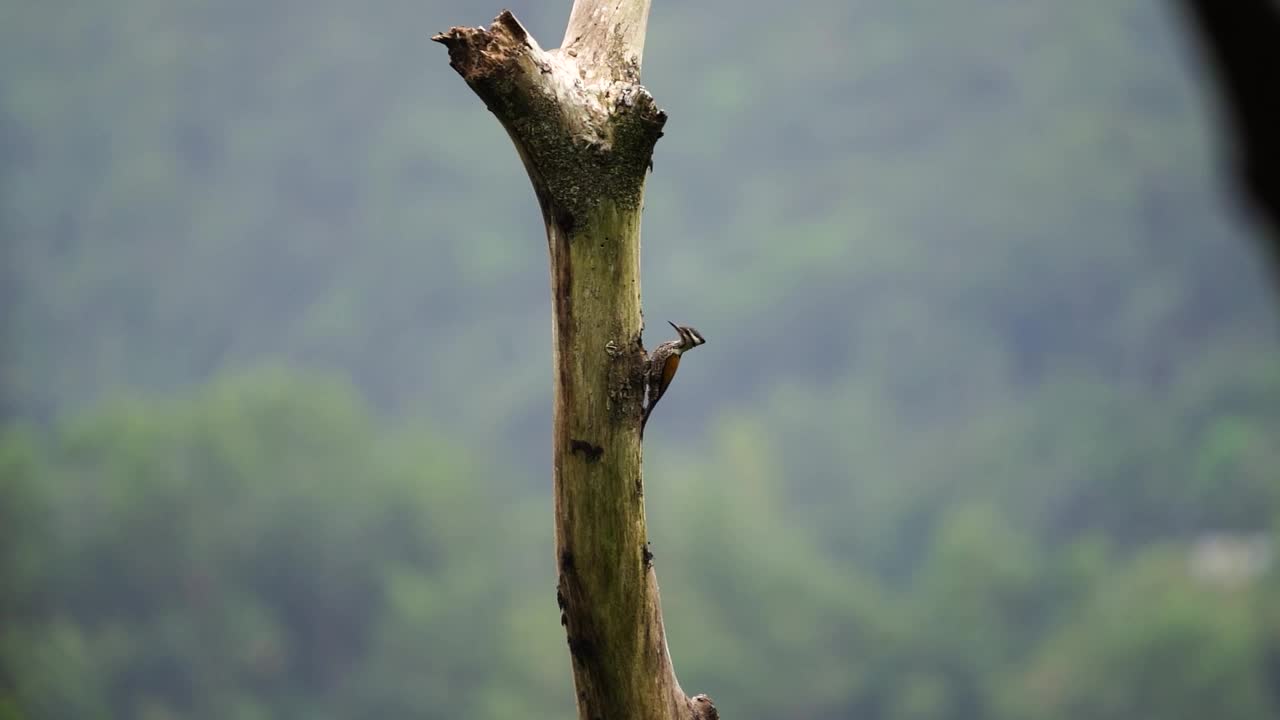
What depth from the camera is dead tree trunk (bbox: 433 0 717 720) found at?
4.16m

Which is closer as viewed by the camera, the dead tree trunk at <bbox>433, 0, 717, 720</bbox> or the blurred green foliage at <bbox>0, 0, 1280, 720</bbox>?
the dead tree trunk at <bbox>433, 0, 717, 720</bbox>

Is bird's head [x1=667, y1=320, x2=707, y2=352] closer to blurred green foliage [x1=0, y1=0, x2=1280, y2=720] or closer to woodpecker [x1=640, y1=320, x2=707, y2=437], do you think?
woodpecker [x1=640, y1=320, x2=707, y2=437]

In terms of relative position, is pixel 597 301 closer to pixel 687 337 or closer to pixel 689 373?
pixel 687 337

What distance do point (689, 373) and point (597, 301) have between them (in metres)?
77.9

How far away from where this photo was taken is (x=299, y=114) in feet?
330

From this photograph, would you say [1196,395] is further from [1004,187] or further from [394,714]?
[394,714]

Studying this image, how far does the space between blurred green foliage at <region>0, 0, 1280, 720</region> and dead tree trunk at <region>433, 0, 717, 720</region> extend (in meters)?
46.7

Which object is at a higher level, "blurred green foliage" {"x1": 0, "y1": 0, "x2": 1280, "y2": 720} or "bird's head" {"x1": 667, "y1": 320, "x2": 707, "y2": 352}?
"blurred green foliage" {"x1": 0, "y1": 0, "x2": 1280, "y2": 720}

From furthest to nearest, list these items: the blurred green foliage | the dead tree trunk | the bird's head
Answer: the blurred green foliage, the bird's head, the dead tree trunk

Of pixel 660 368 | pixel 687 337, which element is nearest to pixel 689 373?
pixel 687 337

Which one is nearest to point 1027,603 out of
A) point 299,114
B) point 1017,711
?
point 1017,711

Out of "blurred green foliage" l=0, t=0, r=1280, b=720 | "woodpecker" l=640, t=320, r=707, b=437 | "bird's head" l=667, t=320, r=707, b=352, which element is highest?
"blurred green foliage" l=0, t=0, r=1280, b=720

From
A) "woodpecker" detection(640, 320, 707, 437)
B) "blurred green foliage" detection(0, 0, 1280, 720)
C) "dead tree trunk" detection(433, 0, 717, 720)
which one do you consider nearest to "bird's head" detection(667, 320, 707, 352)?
"woodpecker" detection(640, 320, 707, 437)

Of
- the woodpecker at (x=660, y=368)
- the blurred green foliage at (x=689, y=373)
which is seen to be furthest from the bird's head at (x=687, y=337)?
the blurred green foliage at (x=689, y=373)
